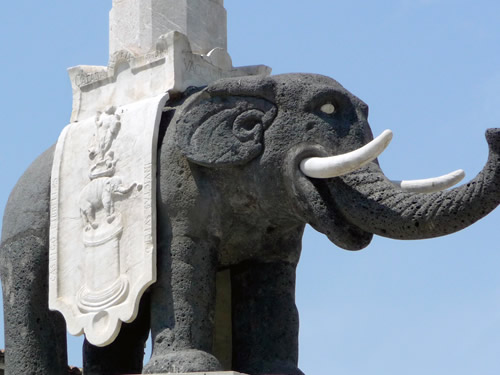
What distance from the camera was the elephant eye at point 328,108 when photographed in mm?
11172

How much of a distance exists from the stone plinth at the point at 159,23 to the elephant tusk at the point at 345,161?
4.05 ft

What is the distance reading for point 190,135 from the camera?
11203mm

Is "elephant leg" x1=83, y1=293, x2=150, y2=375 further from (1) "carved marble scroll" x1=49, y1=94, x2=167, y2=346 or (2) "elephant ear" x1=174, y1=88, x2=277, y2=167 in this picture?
(2) "elephant ear" x1=174, y1=88, x2=277, y2=167

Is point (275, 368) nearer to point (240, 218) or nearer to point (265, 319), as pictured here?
point (265, 319)

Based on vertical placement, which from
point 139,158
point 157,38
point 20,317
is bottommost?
point 20,317

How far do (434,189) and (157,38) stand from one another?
189cm

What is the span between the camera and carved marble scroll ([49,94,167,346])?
11.1m

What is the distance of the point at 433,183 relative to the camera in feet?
35.9

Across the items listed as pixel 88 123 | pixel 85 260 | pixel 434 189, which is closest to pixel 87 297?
pixel 85 260

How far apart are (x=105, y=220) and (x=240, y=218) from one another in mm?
735

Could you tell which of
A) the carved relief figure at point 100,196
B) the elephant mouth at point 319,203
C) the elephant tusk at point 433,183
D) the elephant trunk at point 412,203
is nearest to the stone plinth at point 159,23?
the carved relief figure at point 100,196

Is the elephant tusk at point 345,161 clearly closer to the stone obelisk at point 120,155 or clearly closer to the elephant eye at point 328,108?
the elephant eye at point 328,108

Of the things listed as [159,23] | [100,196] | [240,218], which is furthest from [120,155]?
[159,23]

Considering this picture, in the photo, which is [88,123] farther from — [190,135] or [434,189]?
[434,189]
